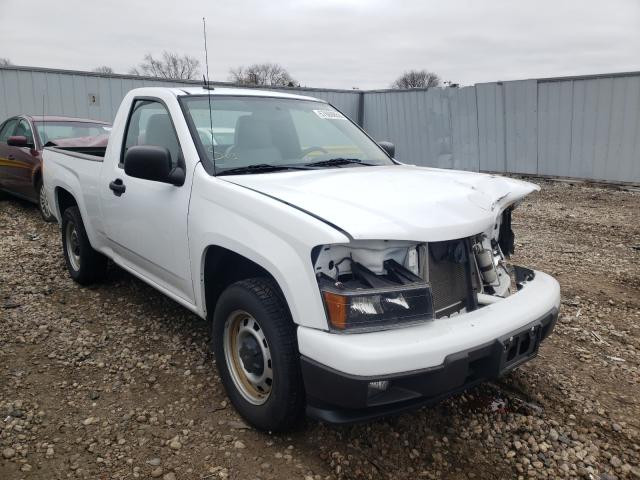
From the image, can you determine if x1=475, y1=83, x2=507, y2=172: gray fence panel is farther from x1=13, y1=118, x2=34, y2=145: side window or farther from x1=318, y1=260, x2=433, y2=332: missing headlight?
x1=318, y1=260, x2=433, y2=332: missing headlight

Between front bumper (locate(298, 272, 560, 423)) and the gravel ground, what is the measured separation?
0.46m

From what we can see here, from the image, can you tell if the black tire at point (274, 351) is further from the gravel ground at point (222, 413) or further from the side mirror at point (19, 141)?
the side mirror at point (19, 141)

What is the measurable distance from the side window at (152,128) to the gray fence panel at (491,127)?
10866 mm

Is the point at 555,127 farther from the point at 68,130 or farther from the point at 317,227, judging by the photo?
the point at 317,227

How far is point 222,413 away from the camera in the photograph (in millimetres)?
2793

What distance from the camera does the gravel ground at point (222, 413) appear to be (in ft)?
7.83

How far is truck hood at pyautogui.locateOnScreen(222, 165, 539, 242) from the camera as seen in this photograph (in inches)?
84.4

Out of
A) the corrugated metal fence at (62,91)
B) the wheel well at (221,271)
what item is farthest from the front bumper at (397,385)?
the corrugated metal fence at (62,91)

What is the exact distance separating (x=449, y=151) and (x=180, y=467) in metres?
13.0

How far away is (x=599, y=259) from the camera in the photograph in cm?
571

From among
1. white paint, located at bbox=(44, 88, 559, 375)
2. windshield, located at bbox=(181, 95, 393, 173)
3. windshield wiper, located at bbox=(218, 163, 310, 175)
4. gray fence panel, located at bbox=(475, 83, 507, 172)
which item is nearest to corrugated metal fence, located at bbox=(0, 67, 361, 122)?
gray fence panel, located at bbox=(475, 83, 507, 172)

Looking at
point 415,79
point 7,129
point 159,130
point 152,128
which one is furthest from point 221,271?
point 415,79

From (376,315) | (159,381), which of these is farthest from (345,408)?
(159,381)

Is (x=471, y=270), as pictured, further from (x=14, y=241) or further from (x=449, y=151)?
(x=449, y=151)
